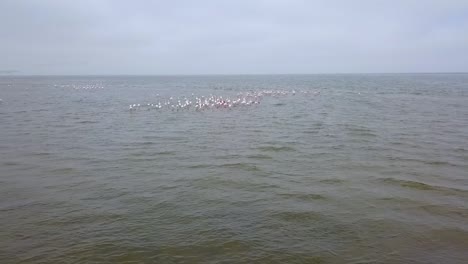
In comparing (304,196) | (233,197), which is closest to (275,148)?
(304,196)

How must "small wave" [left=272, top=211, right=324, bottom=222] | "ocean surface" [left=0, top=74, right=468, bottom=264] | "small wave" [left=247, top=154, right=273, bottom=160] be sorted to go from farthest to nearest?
"small wave" [left=247, top=154, right=273, bottom=160] → "small wave" [left=272, top=211, right=324, bottom=222] → "ocean surface" [left=0, top=74, right=468, bottom=264]

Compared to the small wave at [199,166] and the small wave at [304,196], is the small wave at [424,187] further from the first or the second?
the small wave at [199,166]

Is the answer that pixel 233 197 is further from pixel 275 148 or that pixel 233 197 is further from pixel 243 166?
pixel 275 148

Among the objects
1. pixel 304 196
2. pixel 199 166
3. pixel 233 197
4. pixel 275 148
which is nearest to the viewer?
pixel 233 197

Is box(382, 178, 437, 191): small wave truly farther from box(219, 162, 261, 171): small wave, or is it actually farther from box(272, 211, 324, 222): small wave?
box(219, 162, 261, 171): small wave

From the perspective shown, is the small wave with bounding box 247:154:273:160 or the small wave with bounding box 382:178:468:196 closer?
the small wave with bounding box 382:178:468:196

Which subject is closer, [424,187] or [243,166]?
[424,187]

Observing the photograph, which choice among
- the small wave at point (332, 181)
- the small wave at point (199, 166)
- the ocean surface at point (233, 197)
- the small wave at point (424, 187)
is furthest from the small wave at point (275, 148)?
the small wave at point (424, 187)

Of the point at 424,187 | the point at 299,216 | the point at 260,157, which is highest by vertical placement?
the point at 260,157

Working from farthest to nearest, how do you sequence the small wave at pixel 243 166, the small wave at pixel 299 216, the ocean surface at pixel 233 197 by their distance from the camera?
the small wave at pixel 243 166
the small wave at pixel 299 216
the ocean surface at pixel 233 197

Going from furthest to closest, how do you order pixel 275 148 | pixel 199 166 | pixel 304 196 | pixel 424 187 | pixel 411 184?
1. pixel 275 148
2. pixel 199 166
3. pixel 411 184
4. pixel 424 187
5. pixel 304 196

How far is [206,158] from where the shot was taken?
17.0 metres

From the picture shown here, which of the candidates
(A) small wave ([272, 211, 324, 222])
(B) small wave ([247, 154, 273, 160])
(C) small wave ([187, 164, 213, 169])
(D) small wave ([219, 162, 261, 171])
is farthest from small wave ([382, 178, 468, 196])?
(C) small wave ([187, 164, 213, 169])

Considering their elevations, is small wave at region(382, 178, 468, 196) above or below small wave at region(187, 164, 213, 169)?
below
